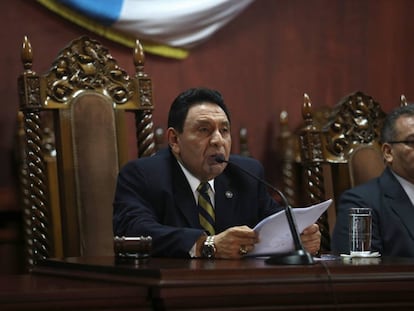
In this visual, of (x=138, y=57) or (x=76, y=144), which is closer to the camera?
(x=76, y=144)

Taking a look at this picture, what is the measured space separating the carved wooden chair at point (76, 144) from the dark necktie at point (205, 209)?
1.74ft

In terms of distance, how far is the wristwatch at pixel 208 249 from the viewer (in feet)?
7.72

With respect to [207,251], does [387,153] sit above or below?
above

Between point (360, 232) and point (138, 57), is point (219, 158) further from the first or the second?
point (138, 57)

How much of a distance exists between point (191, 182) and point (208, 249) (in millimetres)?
447

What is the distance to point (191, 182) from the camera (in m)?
2.78

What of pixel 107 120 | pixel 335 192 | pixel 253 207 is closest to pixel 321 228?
pixel 335 192

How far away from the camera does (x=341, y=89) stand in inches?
190

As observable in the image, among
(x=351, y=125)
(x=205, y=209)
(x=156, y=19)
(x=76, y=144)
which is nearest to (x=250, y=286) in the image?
(x=205, y=209)

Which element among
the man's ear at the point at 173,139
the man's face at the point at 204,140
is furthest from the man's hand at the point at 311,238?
the man's ear at the point at 173,139

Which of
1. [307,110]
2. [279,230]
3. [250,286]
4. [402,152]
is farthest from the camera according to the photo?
[307,110]

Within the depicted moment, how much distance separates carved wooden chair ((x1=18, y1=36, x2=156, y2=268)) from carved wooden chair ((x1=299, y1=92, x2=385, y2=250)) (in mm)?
771

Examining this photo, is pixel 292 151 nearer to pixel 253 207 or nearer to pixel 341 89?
pixel 341 89

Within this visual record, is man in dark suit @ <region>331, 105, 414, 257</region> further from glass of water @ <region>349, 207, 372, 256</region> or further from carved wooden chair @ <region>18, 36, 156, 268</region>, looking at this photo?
carved wooden chair @ <region>18, 36, 156, 268</region>
